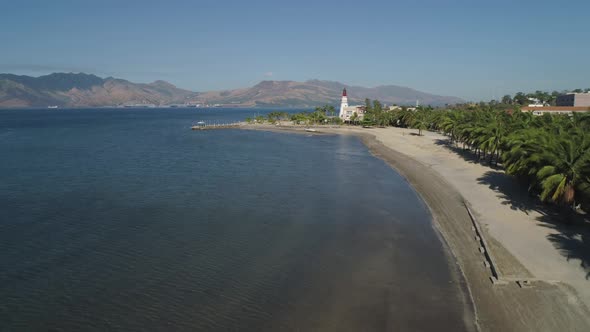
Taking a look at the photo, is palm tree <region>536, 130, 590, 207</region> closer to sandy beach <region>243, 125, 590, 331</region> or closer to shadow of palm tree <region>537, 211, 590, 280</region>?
shadow of palm tree <region>537, 211, 590, 280</region>

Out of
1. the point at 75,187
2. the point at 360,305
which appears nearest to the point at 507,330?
the point at 360,305

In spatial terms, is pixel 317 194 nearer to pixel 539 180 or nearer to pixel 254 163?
pixel 539 180

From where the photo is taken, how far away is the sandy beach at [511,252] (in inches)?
588

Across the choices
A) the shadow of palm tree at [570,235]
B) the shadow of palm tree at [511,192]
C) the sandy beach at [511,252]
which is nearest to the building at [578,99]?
the shadow of palm tree at [511,192]

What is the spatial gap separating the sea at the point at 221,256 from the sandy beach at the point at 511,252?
3.35ft

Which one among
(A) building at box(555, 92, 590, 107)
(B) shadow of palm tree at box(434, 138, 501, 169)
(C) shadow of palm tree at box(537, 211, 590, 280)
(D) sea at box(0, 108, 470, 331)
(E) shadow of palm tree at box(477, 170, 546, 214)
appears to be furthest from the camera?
(A) building at box(555, 92, 590, 107)

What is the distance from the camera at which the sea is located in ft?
51.6

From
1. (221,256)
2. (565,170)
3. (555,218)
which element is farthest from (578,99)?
(221,256)

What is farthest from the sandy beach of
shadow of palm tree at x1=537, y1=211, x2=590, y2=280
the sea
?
the sea

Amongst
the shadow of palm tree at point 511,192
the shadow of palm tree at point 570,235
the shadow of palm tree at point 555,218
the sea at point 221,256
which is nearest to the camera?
the sea at point 221,256

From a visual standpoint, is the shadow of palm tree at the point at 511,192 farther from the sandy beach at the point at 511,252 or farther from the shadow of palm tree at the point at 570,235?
the shadow of palm tree at the point at 570,235

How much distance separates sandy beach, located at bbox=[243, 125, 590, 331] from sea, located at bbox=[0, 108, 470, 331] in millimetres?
1021

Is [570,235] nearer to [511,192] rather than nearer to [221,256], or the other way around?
[511,192]

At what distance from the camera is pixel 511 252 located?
20.6 meters
